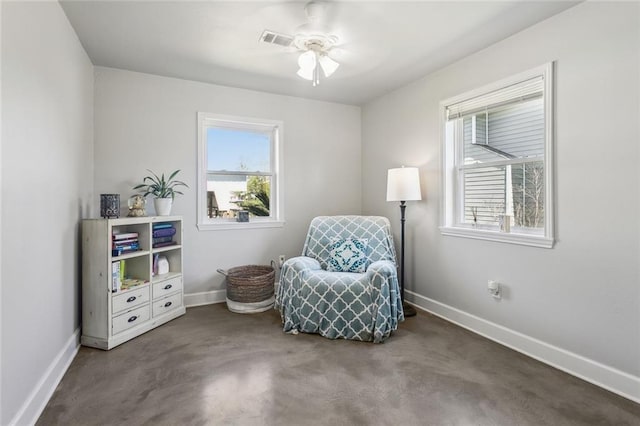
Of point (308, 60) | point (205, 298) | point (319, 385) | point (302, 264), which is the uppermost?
point (308, 60)

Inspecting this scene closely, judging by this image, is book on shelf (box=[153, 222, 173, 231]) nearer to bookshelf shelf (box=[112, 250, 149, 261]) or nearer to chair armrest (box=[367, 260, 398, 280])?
bookshelf shelf (box=[112, 250, 149, 261])

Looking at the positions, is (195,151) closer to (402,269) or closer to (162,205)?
(162,205)

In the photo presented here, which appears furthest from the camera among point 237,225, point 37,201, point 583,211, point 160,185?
point 237,225

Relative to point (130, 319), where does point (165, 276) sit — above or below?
above

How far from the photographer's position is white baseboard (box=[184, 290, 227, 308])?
3.44 m

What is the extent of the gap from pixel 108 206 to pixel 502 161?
10.6 feet

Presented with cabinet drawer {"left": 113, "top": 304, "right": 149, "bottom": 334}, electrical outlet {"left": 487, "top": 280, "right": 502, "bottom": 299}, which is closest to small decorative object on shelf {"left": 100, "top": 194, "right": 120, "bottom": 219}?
cabinet drawer {"left": 113, "top": 304, "right": 149, "bottom": 334}

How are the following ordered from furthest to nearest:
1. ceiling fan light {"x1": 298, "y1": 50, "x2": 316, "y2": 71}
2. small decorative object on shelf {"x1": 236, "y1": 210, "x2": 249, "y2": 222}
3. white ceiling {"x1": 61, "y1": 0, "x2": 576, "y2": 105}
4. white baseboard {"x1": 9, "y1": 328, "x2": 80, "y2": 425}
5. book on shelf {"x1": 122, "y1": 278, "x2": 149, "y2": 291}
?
small decorative object on shelf {"x1": 236, "y1": 210, "x2": 249, "y2": 222} → book on shelf {"x1": 122, "y1": 278, "x2": 149, "y2": 291} → ceiling fan light {"x1": 298, "y1": 50, "x2": 316, "y2": 71} → white ceiling {"x1": 61, "y1": 0, "x2": 576, "y2": 105} → white baseboard {"x1": 9, "y1": 328, "x2": 80, "y2": 425}

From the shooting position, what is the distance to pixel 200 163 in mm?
3475

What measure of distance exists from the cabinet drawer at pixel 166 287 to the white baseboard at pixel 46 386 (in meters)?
0.63

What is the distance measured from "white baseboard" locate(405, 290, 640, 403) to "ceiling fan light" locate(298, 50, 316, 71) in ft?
8.06

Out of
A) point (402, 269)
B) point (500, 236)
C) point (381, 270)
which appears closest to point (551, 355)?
point (500, 236)

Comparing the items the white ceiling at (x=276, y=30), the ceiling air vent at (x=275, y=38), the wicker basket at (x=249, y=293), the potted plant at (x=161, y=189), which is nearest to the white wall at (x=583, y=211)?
the white ceiling at (x=276, y=30)

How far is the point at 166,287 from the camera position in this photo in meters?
2.99
